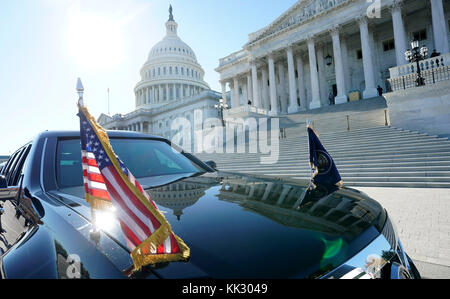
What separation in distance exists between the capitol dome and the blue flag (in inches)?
2886

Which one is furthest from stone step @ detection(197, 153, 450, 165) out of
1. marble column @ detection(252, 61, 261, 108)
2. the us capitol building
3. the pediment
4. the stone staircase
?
the us capitol building

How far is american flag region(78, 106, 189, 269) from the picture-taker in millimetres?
1077

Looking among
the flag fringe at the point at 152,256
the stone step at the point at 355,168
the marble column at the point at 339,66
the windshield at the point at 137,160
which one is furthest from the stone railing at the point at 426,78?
the flag fringe at the point at 152,256

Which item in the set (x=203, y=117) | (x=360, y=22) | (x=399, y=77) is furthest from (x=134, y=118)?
(x=399, y=77)

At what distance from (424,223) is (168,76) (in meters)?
79.1

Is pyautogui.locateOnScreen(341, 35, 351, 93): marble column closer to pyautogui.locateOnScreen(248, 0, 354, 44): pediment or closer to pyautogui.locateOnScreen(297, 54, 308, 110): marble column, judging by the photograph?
pyautogui.locateOnScreen(248, 0, 354, 44): pediment

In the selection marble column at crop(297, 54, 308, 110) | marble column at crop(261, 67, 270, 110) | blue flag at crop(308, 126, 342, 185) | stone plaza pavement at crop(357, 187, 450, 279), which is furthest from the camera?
marble column at crop(261, 67, 270, 110)

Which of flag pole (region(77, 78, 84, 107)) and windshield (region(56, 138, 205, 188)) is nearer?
flag pole (region(77, 78, 84, 107))

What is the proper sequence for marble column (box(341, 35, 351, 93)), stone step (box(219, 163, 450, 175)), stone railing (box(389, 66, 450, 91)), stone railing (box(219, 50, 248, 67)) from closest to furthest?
1. stone step (box(219, 163, 450, 175))
2. stone railing (box(389, 66, 450, 91))
3. marble column (box(341, 35, 351, 93))
4. stone railing (box(219, 50, 248, 67))

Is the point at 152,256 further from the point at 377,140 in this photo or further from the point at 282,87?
the point at 282,87

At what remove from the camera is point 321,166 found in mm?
3594

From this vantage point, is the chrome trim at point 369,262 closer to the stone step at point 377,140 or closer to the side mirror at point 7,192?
the side mirror at point 7,192

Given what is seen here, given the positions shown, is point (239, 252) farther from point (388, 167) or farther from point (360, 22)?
point (360, 22)

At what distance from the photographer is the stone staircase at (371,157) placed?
9.13m
